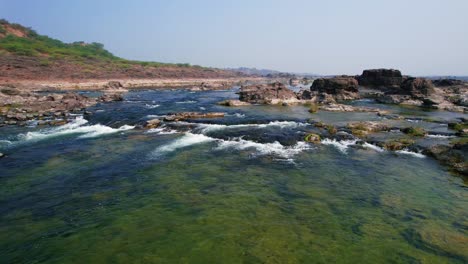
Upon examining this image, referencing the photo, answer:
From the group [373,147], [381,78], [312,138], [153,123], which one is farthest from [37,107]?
[381,78]

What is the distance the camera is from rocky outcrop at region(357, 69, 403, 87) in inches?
3150

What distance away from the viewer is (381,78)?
3297 inches

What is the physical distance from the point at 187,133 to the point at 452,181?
23501mm

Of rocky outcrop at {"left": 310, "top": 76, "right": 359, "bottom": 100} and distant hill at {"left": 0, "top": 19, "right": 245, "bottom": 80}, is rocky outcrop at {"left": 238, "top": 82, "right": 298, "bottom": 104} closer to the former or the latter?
rocky outcrop at {"left": 310, "top": 76, "right": 359, "bottom": 100}

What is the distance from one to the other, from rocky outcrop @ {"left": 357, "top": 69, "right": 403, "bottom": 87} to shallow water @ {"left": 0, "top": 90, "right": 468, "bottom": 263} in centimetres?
5975

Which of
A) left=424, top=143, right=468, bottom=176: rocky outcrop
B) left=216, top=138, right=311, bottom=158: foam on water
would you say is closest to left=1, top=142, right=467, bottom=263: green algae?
left=424, top=143, right=468, bottom=176: rocky outcrop

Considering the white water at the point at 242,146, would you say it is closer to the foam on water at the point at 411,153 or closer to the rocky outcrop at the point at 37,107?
the foam on water at the point at 411,153

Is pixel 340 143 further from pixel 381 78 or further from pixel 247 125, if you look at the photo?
pixel 381 78

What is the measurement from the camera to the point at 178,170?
73.5 ft

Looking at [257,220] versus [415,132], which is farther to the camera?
[415,132]

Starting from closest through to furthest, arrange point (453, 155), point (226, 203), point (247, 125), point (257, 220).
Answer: point (257, 220) → point (226, 203) → point (453, 155) → point (247, 125)

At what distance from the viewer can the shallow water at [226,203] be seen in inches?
505

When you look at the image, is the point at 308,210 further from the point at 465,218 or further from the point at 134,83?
the point at 134,83

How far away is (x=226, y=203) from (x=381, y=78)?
78842 mm
